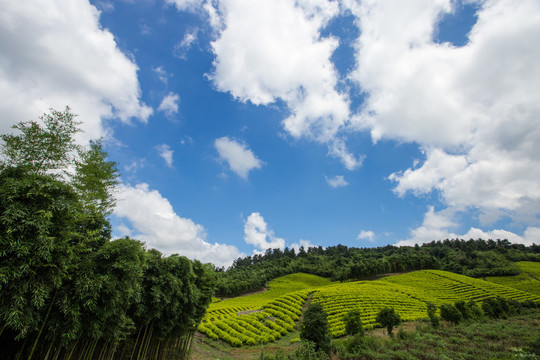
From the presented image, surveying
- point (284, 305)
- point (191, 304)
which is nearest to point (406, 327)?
point (284, 305)

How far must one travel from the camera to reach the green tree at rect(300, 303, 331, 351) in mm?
15804

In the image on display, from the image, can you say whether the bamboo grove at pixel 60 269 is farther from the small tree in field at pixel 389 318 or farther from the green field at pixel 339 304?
the small tree in field at pixel 389 318

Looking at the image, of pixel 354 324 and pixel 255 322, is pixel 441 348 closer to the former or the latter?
pixel 354 324

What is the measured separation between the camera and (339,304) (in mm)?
38906

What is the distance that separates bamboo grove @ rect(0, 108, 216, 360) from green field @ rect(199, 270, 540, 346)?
16862mm

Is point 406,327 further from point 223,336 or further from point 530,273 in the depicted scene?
point 530,273

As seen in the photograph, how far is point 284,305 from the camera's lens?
3934cm

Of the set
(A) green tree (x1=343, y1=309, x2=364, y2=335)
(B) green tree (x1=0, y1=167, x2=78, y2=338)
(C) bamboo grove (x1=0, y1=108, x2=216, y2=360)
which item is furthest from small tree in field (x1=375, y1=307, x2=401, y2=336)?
(B) green tree (x1=0, y1=167, x2=78, y2=338)

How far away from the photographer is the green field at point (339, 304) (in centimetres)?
2692

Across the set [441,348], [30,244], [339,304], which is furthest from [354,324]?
[30,244]

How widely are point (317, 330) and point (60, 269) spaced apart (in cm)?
1578

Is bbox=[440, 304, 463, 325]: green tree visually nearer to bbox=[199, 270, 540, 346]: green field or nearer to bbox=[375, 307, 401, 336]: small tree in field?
bbox=[199, 270, 540, 346]: green field

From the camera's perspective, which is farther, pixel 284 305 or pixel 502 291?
pixel 502 291

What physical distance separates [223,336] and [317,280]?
6029cm
